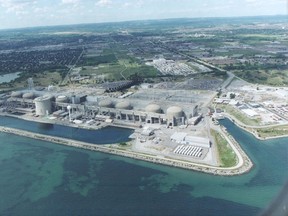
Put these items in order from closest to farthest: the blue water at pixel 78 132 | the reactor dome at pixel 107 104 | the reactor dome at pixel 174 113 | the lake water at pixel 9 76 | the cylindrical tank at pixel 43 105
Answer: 1. the blue water at pixel 78 132
2. the reactor dome at pixel 174 113
3. the reactor dome at pixel 107 104
4. the cylindrical tank at pixel 43 105
5. the lake water at pixel 9 76

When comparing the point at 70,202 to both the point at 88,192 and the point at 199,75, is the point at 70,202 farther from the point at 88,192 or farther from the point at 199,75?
the point at 199,75

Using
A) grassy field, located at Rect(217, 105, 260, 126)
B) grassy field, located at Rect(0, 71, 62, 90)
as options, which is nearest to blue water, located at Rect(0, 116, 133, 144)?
grassy field, located at Rect(217, 105, 260, 126)

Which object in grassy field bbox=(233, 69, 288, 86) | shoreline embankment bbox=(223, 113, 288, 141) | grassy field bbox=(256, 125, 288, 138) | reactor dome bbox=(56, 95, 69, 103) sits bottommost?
shoreline embankment bbox=(223, 113, 288, 141)

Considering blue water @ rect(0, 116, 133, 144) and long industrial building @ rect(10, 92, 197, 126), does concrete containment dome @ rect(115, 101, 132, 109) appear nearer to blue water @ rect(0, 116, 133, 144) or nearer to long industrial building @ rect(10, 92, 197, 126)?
long industrial building @ rect(10, 92, 197, 126)

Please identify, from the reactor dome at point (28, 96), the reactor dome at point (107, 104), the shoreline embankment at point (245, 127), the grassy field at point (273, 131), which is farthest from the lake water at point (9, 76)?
the grassy field at point (273, 131)

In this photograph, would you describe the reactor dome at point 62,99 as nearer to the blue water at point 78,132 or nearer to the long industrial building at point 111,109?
the long industrial building at point 111,109

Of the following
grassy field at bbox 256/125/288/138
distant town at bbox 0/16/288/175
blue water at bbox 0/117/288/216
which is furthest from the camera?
grassy field at bbox 256/125/288/138

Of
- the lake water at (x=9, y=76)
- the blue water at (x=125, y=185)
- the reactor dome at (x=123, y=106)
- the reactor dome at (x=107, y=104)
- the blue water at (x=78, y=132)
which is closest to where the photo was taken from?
the blue water at (x=125, y=185)
